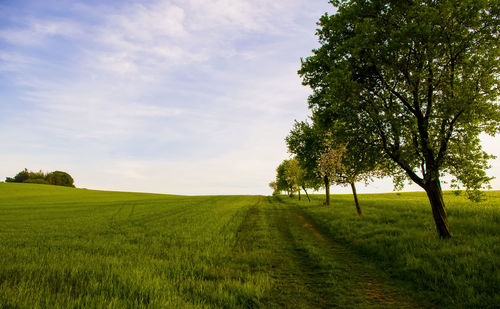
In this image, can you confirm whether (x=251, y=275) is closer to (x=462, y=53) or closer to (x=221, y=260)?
(x=221, y=260)

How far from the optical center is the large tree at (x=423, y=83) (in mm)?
11016

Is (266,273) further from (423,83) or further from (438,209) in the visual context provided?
(423,83)

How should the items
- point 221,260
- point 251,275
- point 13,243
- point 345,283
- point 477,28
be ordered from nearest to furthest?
point 345,283
point 251,275
point 221,260
point 477,28
point 13,243

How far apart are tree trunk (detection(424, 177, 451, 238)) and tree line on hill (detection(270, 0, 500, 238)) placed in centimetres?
4

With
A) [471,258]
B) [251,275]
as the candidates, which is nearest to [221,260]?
[251,275]

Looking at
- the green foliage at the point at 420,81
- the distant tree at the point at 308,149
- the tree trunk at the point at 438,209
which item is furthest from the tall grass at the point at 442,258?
the distant tree at the point at 308,149

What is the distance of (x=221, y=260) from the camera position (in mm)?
10141

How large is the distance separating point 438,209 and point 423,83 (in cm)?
653

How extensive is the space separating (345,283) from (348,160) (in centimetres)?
891

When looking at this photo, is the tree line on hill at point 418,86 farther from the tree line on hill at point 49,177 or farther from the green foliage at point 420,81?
the tree line on hill at point 49,177

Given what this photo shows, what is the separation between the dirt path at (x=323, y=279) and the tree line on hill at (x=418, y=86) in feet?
19.4

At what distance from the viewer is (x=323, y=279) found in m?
8.05

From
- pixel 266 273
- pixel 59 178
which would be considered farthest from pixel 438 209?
pixel 59 178

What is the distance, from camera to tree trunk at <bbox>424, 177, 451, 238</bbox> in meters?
12.1
